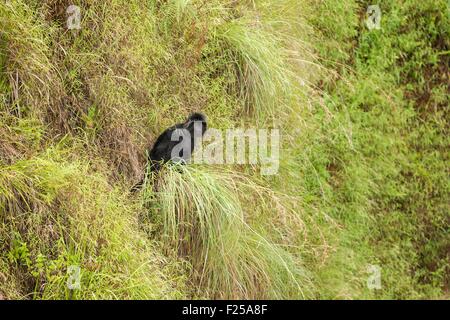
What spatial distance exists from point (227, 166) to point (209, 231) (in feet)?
2.14

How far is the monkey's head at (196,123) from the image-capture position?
180 inches

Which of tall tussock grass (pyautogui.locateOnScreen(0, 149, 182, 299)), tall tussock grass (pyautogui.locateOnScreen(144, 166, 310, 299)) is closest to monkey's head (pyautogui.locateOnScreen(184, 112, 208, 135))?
tall tussock grass (pyautogui.locateOnScreen(144, 166, 310, 299))

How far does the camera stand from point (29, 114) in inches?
168

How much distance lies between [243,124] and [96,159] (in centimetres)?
111

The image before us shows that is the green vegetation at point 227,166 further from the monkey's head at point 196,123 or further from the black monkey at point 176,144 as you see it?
the monkey's head at point 196,123

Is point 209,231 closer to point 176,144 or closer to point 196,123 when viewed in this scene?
point 176,144

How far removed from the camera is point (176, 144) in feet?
14.6

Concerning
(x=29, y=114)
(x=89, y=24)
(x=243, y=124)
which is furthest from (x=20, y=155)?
(x=243, y=124)

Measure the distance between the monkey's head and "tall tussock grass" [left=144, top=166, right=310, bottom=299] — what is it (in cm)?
23

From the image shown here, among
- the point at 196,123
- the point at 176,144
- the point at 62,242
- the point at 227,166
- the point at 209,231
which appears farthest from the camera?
the point at 227,166

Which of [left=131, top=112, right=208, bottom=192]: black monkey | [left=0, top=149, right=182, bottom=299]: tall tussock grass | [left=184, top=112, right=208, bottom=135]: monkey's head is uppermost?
[left=184, top=112, right=208, bottom=135]: monkey's head

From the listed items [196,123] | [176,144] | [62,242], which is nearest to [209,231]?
[176,144]

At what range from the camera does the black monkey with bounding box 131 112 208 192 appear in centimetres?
446

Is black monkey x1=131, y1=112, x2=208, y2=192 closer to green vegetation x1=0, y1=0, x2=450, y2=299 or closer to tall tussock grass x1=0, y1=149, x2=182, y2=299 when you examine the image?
green vegetation x1=0, y1=0, x2=450, y2=299
